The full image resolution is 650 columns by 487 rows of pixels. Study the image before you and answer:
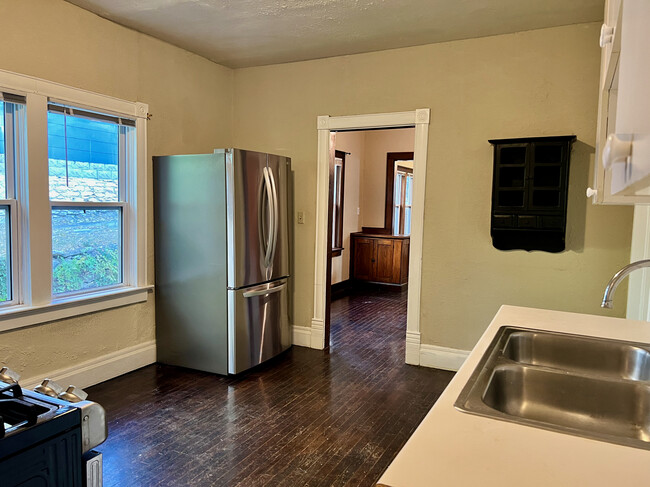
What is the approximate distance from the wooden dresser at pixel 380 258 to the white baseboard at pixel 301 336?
10.2ft

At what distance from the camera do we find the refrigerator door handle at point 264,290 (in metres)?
3.60

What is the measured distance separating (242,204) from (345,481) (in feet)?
6.79

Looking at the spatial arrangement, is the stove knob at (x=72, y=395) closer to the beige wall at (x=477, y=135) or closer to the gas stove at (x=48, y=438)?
the gas stove at (x=48, y=438)

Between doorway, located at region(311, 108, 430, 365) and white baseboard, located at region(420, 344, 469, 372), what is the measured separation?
60 mm

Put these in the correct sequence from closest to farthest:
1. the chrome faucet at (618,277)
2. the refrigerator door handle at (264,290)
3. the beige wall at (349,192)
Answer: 1. the chrome faucet at (618,277)
2. the refrigerator door handle at (264,290)
3. the beige wall at (349,192)

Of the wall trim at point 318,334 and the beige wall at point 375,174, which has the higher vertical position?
the beige wall at point 375,174

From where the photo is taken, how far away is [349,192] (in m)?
7.25

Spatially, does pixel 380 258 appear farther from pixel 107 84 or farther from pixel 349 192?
pixel 107 84

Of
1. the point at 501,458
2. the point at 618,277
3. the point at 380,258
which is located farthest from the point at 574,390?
the point at 380,258

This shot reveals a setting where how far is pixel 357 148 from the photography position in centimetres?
743

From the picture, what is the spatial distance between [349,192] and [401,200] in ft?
4.31

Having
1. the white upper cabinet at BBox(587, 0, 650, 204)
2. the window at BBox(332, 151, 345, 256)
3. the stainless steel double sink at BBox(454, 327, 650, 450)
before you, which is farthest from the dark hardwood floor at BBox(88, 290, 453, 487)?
the window at BBox(332, 151, 345, 256)

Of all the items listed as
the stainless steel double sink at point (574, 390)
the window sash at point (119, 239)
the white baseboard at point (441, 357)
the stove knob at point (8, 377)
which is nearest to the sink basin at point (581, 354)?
the stainless steel double sink at point (574, 390)

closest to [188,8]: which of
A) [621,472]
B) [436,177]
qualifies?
[436,177]
